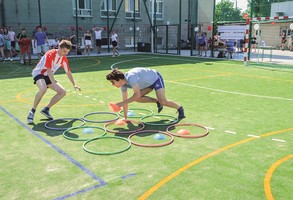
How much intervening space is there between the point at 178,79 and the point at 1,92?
662 centimetres

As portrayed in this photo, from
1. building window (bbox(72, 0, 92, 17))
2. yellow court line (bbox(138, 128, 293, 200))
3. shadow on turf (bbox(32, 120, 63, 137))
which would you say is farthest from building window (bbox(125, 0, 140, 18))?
yellow court line (bbox(138, 128, 293, 200))

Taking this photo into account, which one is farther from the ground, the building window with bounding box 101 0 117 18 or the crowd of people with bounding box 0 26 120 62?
the building window with bounding box 101 0 117 18

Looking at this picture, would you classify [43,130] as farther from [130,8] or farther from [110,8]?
[130,8]

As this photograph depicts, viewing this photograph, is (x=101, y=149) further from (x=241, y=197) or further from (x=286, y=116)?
(x=286, y=116)

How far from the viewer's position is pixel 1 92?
1018cm

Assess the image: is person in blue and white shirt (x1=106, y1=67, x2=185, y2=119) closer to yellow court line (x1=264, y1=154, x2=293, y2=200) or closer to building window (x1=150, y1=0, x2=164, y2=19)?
yellow court line (x1=264, y1=154, x2=293, y2=200)

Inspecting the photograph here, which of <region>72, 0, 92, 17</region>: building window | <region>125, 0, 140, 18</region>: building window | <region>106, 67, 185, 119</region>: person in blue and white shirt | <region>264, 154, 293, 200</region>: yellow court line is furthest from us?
→ <region>125, 0, 140, 18</region>: building window

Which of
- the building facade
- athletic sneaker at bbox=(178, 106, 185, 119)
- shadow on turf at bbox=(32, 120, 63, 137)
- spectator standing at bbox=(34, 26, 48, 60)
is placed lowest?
shadow on turf at bbox=(32, 120, 63, 137)

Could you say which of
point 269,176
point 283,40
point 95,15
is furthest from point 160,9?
point 269,176

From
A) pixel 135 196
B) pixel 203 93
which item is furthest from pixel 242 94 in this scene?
pixel 135 196

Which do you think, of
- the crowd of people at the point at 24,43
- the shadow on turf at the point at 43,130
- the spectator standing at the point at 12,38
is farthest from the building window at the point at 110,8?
the shadow on turf at the point at 43,130

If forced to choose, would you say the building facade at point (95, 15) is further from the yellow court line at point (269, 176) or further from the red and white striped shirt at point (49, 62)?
the yellow court line at point (269, 176)

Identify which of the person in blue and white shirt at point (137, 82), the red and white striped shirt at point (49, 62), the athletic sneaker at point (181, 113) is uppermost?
the red and white striped shirt at point (49, 62)

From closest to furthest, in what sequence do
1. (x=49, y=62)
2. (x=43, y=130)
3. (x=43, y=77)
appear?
(x=43, y=130), (x=49, y=62), (x=43, y=77)
